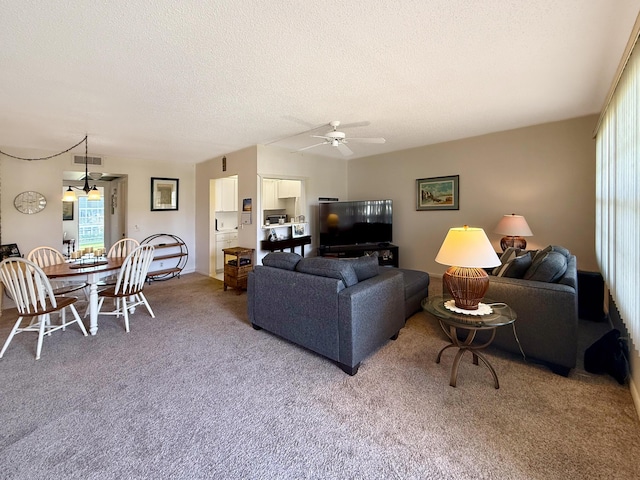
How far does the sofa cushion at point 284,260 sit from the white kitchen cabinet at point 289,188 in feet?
9.76

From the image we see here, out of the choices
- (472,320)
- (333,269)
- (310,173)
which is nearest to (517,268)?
(472,320)

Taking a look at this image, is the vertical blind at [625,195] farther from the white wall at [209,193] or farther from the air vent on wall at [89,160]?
the air vent on wall at [89,160]

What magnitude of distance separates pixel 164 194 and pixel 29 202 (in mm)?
2034

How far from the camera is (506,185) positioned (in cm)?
451

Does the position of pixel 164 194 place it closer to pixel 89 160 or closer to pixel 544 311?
pixel 89 160

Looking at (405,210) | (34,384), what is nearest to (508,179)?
(405,210)

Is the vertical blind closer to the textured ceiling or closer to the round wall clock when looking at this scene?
the textured ceiling

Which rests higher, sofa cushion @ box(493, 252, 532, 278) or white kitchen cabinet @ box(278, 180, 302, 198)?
white kitchen cabinet @ box(278, 180, 302, 198)

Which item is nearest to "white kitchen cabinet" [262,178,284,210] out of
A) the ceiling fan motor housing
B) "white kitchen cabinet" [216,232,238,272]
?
"white kitchen cabinet" [216,232,238,272]

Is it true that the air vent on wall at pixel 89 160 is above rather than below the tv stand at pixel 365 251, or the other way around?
above

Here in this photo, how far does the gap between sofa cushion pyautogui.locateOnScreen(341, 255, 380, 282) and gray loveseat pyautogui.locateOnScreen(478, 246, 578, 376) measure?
1.03 meters

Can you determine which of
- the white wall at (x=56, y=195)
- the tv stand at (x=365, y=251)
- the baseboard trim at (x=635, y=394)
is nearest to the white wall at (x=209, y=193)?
the white wall at (x=56, y=195)

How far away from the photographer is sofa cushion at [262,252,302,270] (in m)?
2.88

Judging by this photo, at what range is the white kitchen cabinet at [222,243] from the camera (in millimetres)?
6272
